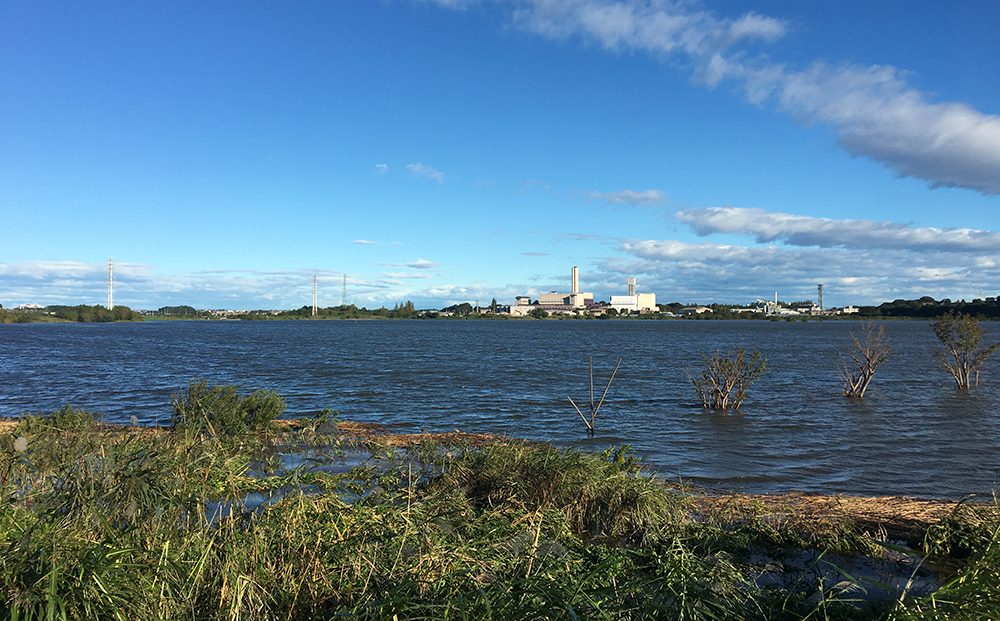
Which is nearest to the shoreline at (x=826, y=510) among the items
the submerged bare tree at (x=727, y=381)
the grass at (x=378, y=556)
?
the grass at (x=378, y=556)

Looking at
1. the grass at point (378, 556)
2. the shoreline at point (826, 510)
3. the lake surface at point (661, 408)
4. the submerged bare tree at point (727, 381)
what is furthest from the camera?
the submerged bare tree at point (727, 381)

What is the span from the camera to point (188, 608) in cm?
402

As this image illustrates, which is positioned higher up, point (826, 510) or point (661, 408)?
point (826, 510)

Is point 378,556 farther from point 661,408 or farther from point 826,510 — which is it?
point 661,408

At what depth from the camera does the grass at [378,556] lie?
12.5ft

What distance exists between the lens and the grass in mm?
3816

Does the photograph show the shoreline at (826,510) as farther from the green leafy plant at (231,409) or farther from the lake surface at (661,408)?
the green leafy plant at (231,409)

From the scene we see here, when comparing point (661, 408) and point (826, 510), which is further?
point (661, 408)

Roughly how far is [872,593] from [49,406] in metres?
30.9

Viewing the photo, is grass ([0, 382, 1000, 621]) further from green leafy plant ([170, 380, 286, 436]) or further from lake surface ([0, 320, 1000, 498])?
green leafy plant ([170, 380, 286, 436])

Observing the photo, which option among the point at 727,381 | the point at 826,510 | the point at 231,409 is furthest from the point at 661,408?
the point at 231,409

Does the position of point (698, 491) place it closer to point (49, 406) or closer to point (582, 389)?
point (582, 389)

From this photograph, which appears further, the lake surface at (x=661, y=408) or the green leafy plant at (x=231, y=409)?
the lake surface at (x=661, y=408)

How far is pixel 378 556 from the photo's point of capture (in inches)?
199
